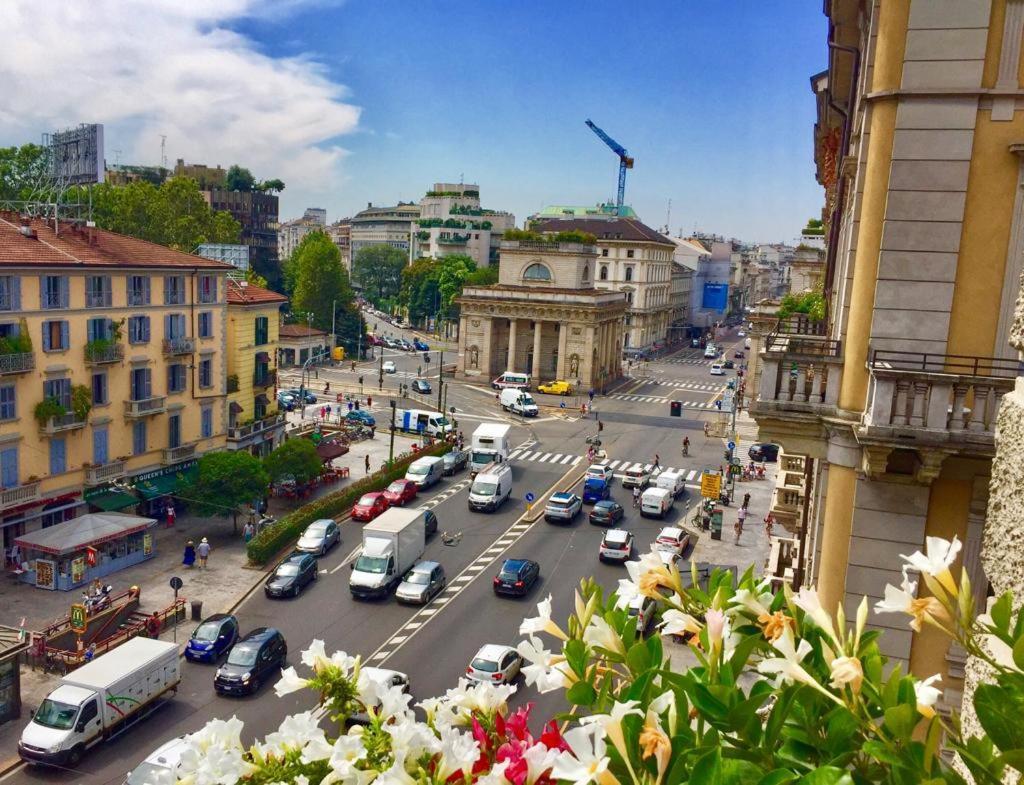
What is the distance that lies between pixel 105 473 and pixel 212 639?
13847 millimetres

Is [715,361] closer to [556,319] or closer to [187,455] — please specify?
[556,319]

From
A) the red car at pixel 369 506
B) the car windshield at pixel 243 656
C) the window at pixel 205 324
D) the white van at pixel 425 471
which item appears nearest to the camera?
the car windshield at pixel 243 656

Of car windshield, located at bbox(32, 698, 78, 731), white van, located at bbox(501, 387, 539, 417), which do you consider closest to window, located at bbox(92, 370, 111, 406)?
car windshield, located at bbox(32, 698, 78, 731)

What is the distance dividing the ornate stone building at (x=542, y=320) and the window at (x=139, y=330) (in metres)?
55.5

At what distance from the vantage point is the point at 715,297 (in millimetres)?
→ 173250

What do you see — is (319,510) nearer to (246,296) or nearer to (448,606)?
(448,606)

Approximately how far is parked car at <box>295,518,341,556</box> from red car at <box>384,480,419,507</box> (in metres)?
5.67

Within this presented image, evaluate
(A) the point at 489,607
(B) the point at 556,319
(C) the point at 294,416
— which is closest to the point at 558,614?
(A) the point at 489,607

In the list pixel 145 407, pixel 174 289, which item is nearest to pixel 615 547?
pixel 145 407

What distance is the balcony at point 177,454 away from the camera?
43.9 meters

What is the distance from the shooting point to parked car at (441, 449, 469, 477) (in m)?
56.1

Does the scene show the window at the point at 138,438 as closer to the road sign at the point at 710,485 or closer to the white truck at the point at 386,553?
the white truck at the point at 386,553

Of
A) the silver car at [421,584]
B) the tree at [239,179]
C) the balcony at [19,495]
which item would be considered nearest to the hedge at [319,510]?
the silver car at [421,584]

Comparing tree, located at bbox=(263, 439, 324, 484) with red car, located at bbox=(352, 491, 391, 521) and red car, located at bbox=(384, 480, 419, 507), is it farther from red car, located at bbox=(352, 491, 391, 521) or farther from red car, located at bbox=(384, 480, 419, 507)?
red car, located at bbox=(384, 480, 419, 507)
